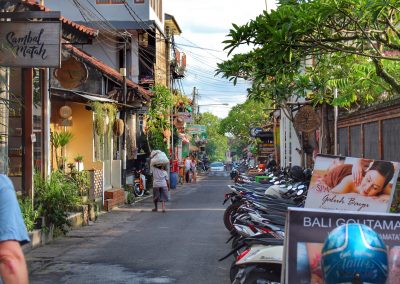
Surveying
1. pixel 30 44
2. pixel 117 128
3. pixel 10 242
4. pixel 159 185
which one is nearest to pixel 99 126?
pixel 159 185

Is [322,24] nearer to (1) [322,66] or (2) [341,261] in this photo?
(1) [322,66]

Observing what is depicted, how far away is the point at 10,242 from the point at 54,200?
9.30 meters

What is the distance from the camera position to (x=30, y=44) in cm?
1016

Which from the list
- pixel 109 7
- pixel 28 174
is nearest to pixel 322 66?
pixel 28 174

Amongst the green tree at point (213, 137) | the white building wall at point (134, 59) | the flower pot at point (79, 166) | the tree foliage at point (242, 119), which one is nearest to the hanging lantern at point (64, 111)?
the flower pot at point (79, 166)

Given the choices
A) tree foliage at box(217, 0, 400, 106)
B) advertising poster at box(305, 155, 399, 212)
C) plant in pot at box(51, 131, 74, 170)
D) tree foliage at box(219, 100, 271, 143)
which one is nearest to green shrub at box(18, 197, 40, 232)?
tree foliage at box(217, 0, 400, 106)

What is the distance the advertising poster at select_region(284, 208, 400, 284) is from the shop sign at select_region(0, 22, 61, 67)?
667 centimetres

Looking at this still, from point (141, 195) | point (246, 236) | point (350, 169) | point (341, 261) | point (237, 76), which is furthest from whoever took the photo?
point (141, 195)

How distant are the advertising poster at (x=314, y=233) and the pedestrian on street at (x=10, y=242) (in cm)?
188

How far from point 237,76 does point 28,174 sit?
16.3ft

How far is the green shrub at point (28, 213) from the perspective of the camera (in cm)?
1103

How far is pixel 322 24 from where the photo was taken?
7.83 m

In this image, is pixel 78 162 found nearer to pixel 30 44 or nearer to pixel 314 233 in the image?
pixel 30 44

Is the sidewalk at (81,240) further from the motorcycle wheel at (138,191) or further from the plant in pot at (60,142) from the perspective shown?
the motorcycle wheel at (138,191)
